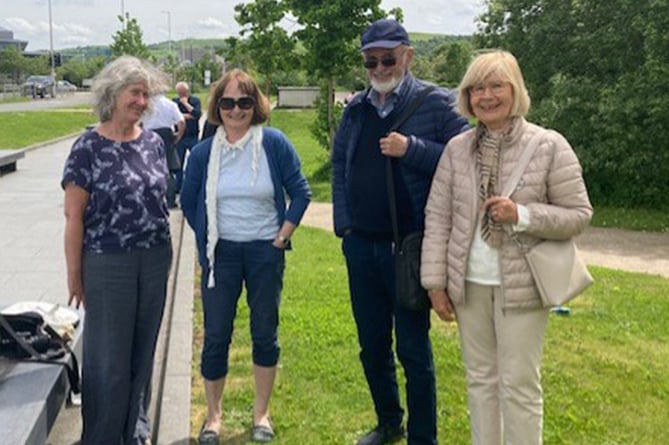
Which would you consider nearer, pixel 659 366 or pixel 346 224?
pixel 346 224

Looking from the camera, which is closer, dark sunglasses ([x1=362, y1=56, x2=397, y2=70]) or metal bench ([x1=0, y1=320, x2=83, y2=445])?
metal bench ([x1=0, y1=320, x2=83, y2=445])

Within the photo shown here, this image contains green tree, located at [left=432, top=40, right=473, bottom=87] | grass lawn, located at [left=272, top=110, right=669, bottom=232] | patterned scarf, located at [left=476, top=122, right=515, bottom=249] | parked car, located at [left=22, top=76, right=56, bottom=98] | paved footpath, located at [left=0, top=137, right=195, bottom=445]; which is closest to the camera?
patterned scarf, located at [left=476, top=122, right=515, bottom=249]

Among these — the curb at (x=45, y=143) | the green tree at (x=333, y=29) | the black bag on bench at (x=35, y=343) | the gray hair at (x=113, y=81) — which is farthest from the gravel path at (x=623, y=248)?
the curb at (x=45, y=143)

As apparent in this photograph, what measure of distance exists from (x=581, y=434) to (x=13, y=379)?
2838 mm

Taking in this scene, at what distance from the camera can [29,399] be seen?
3.49 m

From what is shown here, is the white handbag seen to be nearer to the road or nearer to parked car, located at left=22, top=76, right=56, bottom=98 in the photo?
the road

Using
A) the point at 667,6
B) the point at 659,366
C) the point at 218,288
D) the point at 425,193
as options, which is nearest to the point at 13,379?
the point at 218,288

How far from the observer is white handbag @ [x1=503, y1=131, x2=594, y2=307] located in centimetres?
300

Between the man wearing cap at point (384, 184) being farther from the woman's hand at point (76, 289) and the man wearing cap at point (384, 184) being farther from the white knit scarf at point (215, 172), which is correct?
the woman's hand at point (76, 289)

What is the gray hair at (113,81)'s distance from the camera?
3.37m

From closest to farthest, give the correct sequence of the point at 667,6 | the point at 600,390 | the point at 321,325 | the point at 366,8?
the point at 600,390 → the point at 321,325 → the point at 667,6 → the point at 366,8

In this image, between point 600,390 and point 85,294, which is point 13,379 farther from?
point 600,390

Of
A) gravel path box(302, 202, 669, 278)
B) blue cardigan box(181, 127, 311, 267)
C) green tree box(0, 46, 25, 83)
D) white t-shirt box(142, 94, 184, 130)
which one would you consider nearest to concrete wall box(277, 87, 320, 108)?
gravel path box(302, 202, 669, 278)

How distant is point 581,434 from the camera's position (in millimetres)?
4137
